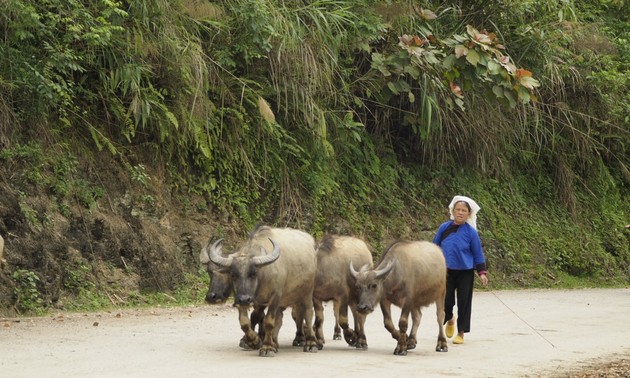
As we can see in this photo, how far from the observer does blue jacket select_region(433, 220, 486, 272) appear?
13.0m

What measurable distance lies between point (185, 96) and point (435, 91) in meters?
5.63

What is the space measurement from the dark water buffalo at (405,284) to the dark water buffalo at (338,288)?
271mm

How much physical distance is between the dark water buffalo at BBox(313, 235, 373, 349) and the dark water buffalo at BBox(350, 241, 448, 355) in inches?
10.7

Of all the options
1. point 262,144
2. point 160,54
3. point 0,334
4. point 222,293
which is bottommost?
point 0,334

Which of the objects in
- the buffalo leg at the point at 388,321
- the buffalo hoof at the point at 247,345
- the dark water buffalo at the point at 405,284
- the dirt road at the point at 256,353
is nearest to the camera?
the dirt road at the point at 256,353

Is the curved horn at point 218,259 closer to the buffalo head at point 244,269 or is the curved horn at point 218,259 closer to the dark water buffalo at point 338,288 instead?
the buffalo head at point 244,269

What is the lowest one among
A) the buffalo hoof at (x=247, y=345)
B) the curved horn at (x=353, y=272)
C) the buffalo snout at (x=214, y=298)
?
the buffalo hoof at (x=247, y=345)

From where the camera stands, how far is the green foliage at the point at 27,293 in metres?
14.0

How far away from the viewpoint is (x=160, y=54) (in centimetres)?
1691

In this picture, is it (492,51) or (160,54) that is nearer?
(160,54)

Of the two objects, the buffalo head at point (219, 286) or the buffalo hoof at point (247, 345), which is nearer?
the buffalo head at point (219, 286)

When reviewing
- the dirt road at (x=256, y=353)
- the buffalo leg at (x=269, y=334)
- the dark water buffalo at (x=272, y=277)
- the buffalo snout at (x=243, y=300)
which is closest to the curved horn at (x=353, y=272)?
the dark water buffalo at (x=272, y=277)

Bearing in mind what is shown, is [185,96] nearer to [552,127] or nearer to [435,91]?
[435,91]

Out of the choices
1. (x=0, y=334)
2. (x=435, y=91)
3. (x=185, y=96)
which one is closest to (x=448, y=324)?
(x=0, y=334)
